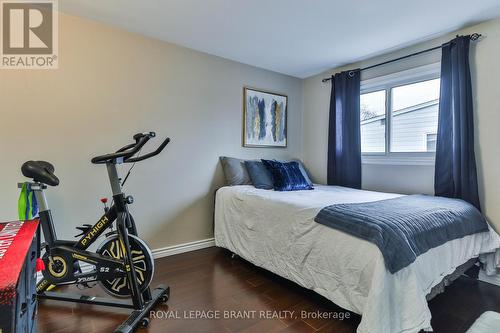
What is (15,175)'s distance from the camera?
6.79 ft

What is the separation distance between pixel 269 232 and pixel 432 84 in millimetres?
2269

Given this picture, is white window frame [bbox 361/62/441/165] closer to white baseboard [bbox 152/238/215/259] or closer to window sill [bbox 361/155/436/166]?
window sill [bbox 361/155/436/166]

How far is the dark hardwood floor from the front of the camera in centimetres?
163

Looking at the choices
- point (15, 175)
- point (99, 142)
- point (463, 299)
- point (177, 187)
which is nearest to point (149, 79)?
point (99, 142)

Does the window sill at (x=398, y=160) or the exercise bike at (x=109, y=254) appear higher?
the window sill at (x=398, y=160)

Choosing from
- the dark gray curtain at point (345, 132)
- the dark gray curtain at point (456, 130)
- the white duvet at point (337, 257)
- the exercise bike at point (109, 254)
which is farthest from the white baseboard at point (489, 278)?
the exercise bike at point (109, 254)

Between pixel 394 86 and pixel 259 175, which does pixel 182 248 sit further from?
pixel 394 86

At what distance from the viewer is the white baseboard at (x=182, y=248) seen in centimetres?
273

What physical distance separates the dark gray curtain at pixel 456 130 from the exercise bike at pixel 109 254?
252 centimetres

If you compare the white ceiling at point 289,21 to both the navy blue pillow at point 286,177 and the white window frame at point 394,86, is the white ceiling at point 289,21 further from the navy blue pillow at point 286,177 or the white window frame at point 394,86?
the navy blue pillow at point 286,177

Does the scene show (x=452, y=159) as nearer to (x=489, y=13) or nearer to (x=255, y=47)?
(x=489, y=13)

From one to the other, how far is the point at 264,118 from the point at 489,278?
2798mm

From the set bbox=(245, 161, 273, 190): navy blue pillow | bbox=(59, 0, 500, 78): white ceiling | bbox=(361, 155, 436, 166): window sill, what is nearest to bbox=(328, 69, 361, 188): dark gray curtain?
bbox=(361, 155, 436, 166): window sill

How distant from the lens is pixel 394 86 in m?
2.99
